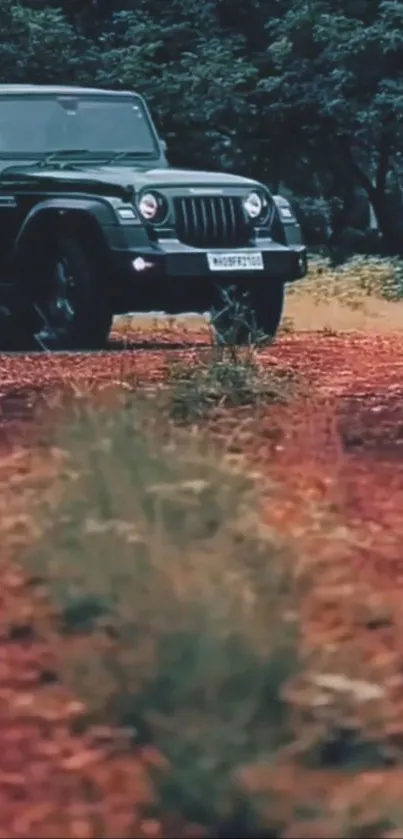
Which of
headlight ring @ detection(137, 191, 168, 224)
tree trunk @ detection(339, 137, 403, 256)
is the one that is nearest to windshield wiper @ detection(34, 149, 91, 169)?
headlight ring @ detection(137, 191, 168, 224)

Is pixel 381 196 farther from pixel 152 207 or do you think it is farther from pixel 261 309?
pixel 152 207

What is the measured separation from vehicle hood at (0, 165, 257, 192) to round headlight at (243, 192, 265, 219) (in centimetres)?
11

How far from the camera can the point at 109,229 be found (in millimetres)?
14305

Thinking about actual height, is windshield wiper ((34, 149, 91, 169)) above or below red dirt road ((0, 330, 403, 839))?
above

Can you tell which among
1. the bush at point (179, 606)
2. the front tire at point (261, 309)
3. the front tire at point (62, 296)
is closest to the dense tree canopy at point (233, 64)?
the front tire at point (261, 309)

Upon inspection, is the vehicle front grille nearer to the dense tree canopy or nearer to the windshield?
the windshield

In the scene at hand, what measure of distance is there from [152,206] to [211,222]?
0.43 m

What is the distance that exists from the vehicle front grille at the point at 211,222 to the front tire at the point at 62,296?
0.69 m

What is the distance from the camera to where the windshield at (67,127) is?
15422 millimetres

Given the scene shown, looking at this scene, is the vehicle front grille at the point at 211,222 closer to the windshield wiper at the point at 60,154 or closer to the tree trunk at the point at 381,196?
the windshield wiper at the point at 60,154

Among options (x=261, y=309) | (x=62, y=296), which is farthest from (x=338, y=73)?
(x=62, y=296)

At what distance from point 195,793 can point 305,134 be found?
24522 mm

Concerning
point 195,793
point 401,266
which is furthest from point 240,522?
point 401,266

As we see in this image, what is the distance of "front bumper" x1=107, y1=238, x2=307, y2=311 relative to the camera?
14.2 meters
